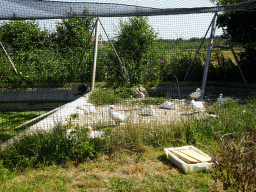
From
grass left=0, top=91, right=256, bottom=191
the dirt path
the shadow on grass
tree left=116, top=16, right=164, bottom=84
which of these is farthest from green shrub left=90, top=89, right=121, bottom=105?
the shadow on grass

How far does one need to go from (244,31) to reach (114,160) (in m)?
5.93

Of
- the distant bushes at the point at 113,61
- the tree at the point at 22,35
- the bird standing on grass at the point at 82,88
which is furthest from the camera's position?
the tree at the point at 22,35

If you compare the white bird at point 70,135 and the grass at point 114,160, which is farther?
the white bird at point 70,135

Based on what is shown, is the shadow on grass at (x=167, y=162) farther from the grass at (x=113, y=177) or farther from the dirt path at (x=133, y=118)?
the dirt path at (x=133, y=118)

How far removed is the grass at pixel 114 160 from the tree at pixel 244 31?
4211 mm

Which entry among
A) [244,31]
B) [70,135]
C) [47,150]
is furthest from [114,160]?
[244,31]

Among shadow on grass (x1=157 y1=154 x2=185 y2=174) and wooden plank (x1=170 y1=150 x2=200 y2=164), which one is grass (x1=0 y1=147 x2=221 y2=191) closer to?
shadow on grass (x1=157 y1=154 x2=185 y2=174)

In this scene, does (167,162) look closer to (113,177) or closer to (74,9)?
(113,177)

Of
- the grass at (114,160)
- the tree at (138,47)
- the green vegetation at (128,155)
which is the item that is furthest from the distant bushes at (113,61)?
the grass at (114,160)

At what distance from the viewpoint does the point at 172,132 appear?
3133mm

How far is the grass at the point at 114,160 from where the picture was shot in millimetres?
2215

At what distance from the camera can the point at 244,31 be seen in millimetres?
6730

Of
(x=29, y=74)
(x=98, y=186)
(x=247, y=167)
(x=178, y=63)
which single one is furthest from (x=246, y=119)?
(x=29, y=74)

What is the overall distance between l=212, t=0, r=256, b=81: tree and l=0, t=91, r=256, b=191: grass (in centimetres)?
421
